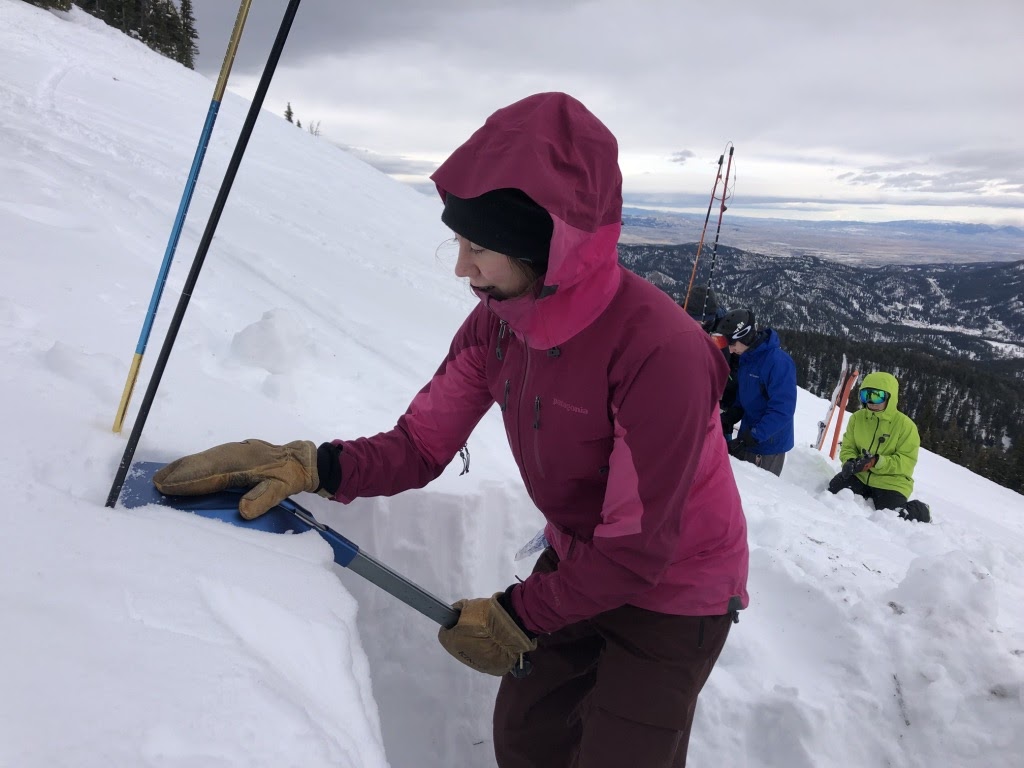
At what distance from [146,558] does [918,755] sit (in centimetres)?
324

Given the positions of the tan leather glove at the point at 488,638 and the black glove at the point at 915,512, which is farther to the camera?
the black glove at the point at 915,512

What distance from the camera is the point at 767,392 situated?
6.45m

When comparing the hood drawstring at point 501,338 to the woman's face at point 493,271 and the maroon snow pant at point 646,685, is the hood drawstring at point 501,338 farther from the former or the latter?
the maroon snow pant at point 646,685

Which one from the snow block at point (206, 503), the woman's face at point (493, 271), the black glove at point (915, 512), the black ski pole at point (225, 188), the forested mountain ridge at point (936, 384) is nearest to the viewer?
the woman's face at point (493, 271)

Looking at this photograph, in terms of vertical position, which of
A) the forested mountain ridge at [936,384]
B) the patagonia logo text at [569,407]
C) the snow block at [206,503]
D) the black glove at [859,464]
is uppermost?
the patagonia logo text at [569,407]

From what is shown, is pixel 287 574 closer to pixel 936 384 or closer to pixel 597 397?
pixel 597 397

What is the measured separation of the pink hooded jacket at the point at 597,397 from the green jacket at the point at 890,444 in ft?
18.6

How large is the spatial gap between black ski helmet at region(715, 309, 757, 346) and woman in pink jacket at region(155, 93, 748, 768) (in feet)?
14.0

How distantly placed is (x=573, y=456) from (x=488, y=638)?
634 millimetres

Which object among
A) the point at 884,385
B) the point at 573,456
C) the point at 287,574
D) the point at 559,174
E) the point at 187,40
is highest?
the point at 187,40

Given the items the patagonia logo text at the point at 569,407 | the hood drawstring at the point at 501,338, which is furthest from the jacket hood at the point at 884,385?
the patagonia logo text at the point at 569,407

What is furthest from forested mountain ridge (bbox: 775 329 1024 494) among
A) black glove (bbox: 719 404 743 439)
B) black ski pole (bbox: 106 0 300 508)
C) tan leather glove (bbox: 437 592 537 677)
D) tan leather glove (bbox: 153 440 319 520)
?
black ski pole (bbox: 106 0 300 508)

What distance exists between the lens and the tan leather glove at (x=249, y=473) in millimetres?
2027

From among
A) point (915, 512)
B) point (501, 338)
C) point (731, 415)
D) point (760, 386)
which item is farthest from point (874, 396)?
point (501, 338)
